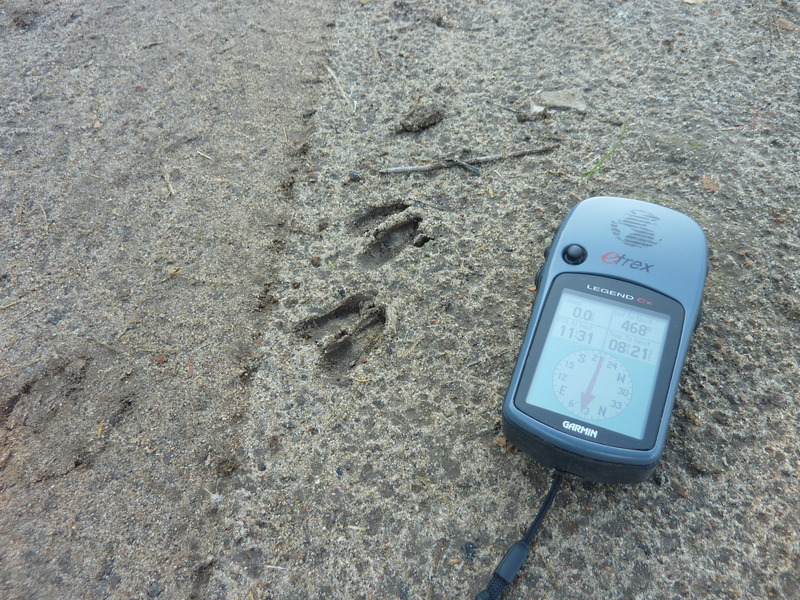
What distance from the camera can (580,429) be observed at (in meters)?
1.01

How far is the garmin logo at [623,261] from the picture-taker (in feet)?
3.77

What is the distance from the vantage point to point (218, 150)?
1.74 meters

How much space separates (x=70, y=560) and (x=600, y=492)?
1.00m

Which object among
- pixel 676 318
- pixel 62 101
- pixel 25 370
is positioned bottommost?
Answer: pixel 25 370

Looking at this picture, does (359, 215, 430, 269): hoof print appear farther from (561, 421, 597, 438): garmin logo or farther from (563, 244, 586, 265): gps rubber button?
(561, 421, 597, 438): garmin logo

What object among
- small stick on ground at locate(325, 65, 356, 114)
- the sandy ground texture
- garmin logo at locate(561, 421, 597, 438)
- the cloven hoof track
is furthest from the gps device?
small stick on ground at locate(325, 65, 356, 114)

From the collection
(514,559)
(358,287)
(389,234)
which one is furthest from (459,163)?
(514,559)

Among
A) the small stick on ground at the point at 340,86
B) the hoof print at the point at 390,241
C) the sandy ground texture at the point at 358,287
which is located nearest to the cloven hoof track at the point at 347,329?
the sandy ground texture at the point at 358,287

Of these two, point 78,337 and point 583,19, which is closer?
point 78,337

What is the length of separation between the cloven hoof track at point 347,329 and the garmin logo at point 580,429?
0.49 metres

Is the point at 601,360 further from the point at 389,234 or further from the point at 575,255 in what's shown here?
the point at 389,234

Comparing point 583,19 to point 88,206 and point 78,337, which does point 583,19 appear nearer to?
point 88,206

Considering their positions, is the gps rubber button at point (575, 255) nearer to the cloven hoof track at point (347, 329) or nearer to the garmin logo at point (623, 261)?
the garmin logo at point (623, 261)

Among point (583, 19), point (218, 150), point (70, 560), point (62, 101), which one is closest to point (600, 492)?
point (70, 560)
